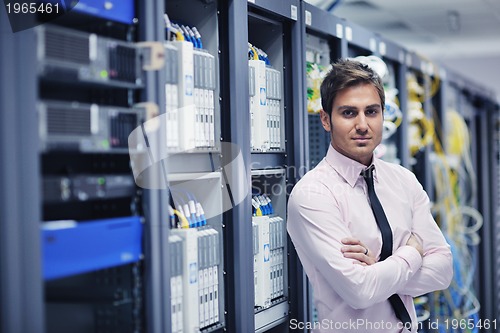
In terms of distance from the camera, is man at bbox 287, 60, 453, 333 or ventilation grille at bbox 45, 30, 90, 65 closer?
ventilation grille at bbox 45, 30, 90, 65

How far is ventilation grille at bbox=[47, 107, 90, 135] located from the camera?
A: 1.40m

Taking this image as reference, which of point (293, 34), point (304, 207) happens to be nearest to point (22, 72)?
point (304, 207)

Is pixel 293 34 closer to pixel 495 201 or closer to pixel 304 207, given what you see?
pixel 304 207

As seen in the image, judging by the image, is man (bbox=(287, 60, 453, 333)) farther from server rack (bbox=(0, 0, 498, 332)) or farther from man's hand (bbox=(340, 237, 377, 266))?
server rack (bbox=(0, 0, 498, 332))

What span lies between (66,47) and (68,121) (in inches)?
6.2

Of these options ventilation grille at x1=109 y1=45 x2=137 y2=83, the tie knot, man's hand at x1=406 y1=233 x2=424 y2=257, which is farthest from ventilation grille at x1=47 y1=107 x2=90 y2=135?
man's hand at x1=406 y1=233 x2=424 y2=257

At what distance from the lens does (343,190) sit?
201cm

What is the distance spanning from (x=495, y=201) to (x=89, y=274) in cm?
515

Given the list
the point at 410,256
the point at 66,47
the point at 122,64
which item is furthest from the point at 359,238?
the point at 66,47

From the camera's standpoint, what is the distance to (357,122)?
6.66 feet

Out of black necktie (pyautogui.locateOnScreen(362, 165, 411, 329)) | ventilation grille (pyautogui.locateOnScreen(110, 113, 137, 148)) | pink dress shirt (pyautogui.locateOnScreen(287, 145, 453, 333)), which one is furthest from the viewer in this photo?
black necktie (pyautogui.locateOnScreen(362, 165, 411, 329))

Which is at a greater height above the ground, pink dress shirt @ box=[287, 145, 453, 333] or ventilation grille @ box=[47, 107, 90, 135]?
ventilation grille @ box=[47, 107, 90, 135]

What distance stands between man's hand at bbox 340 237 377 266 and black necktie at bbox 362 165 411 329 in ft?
0.34

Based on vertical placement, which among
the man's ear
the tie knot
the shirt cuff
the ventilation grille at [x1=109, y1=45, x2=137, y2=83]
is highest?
the ventilation grille at [x1=109, y1=45, x2=137, y2=83]
